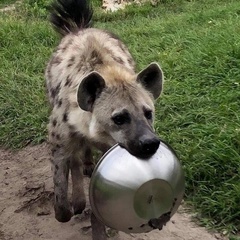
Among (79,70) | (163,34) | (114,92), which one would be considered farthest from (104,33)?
(163,34)

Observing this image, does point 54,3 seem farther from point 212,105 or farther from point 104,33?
point 212,105

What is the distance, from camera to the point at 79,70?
2977 millimetres

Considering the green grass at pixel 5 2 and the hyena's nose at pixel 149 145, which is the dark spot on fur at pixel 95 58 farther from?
the green grass at pixel 5 2

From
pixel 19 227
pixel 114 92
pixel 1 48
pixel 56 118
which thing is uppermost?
pixel 114 92

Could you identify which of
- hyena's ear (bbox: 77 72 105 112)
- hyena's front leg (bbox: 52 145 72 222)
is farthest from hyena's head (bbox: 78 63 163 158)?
hyena's front leg (bbox: 52 145 72 222)

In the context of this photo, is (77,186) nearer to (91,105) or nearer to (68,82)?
(68,82)

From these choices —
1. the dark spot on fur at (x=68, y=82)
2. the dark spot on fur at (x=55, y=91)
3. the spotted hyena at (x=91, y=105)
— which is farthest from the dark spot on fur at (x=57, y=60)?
the dark spot on fur at (x=68, y=82)

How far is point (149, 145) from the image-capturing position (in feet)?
7.93

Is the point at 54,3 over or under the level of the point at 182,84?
over

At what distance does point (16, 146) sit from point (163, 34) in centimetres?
209

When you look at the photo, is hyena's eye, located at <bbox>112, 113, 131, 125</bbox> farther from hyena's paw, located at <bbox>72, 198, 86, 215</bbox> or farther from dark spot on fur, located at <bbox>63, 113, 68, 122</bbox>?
hyena's paw, located at <bbox>72, 198, 86, 215</bbox>

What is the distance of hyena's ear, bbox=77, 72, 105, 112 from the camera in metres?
2.67

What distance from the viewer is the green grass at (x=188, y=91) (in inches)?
133

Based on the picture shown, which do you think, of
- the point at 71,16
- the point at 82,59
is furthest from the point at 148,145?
the point at 71,16
